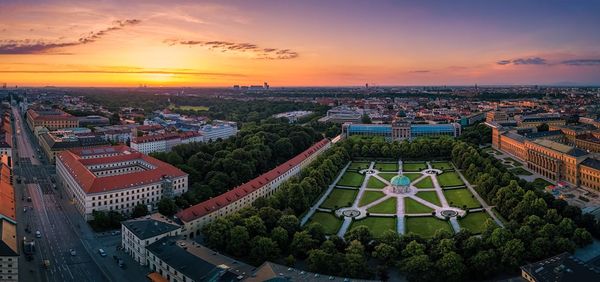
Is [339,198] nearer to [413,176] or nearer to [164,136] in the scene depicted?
[413,176]

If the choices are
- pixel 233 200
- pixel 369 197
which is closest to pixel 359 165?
pixel 369 197

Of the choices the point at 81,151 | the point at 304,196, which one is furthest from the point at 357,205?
the point at 81,151

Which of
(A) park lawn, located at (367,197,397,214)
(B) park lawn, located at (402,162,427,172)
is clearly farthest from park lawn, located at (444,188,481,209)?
(B) park lawn, located at (402,162,427,172)

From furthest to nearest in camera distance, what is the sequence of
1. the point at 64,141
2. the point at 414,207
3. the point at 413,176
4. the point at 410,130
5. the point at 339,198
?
1. the point at 410,130
2. the point at 64,141
3. the point at 413,176
4. the point at 339,198
5. the point at 414,207

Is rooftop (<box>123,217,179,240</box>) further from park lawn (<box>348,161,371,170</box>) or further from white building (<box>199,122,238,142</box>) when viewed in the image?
white building (<box>199,122,238,142</box>)

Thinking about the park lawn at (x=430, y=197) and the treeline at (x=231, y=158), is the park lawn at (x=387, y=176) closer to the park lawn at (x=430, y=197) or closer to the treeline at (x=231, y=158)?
the park lawn at (x=430, y=197)

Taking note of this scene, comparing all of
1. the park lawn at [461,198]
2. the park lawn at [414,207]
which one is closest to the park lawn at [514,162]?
the park lawn at [461,198]
